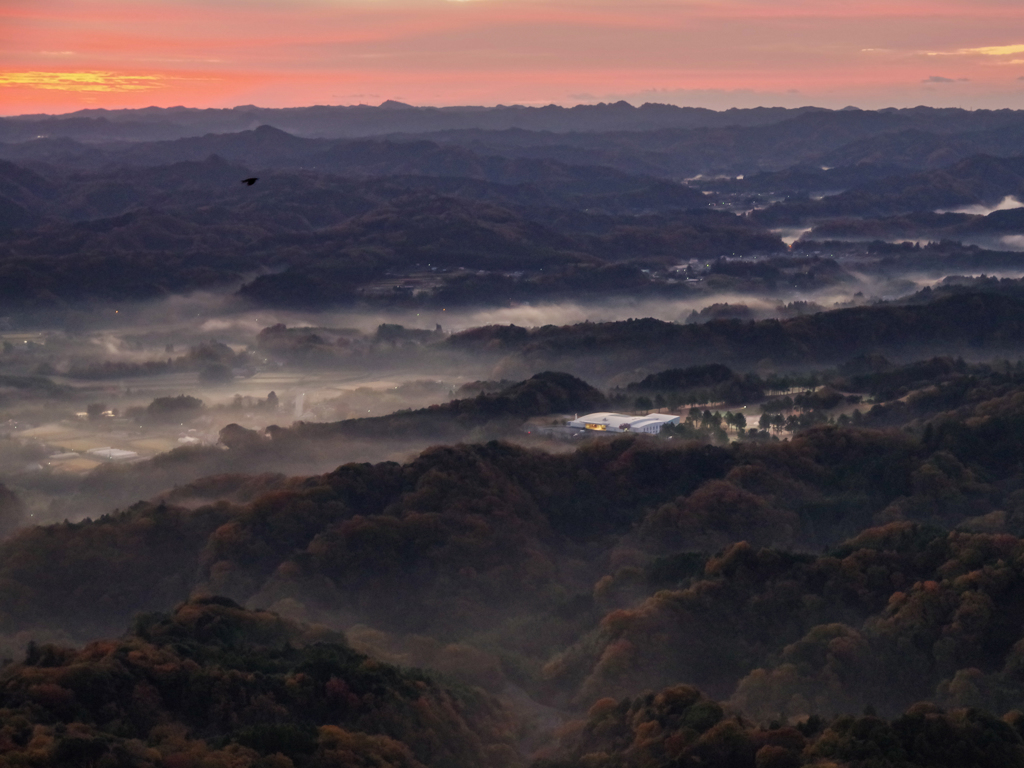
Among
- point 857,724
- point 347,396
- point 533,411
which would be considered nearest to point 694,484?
point 533,411

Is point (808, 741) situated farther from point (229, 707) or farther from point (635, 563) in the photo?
point (635, 563)

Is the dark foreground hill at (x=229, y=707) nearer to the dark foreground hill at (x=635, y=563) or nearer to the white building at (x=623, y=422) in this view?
the dark foreground hill at (x=635, y=563)

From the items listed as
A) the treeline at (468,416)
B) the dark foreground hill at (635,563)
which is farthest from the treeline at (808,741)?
the treeline at (468,416)

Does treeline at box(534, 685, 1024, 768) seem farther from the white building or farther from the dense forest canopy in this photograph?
the white building

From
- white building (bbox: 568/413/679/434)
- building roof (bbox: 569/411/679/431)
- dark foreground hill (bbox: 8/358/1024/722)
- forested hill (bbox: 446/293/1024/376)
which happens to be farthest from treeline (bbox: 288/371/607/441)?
forested hill (bbox: 446/293/1024/376)

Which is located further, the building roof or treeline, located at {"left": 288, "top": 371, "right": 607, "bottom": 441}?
treeline, located at {"left": 288, "top": 371, "right": 607, "bottom": 441}
